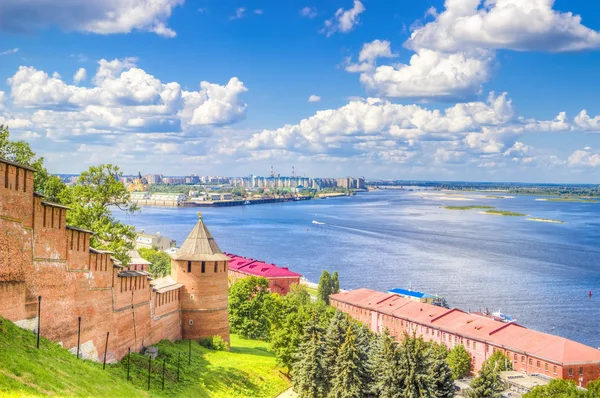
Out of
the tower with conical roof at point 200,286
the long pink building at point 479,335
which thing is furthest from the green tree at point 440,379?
the long pink building at point 479,335

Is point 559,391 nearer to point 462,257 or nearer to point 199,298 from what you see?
point 199,298

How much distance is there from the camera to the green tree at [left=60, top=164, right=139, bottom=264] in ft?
106

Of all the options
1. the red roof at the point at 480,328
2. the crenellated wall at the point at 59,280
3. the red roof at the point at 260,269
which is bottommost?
the red roof at the point at 480,328

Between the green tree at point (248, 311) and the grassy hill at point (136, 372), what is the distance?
3.02 m

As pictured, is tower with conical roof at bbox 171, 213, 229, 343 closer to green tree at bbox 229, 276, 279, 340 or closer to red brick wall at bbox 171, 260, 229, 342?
red brick wall at bbox 171, 260, 229, 342

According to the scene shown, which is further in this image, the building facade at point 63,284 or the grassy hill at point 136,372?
the building facade at point 63,284

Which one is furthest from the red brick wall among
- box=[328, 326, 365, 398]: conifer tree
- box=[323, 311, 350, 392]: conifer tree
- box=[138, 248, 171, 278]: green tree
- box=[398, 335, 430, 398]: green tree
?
box=[138, 248, 171, 278]: green tree

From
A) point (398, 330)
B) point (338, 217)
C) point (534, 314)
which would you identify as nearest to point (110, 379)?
point (398, 330)

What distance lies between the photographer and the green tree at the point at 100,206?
32.3 metres

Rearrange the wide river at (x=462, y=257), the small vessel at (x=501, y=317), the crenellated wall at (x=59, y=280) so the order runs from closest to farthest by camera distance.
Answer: the crenellated wall at (x=59, y=280)
the small vessel at (x=501, y=317)
the wide river at (x=462, y=257)

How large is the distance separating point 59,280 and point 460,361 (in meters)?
36.2

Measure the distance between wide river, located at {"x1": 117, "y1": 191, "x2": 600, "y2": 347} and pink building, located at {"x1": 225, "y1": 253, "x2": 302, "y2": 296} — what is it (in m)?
8.76

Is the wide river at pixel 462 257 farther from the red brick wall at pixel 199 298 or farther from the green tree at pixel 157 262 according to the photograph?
the red brick wall at pixel 199 298

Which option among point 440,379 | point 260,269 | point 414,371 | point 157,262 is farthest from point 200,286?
point 157,262
